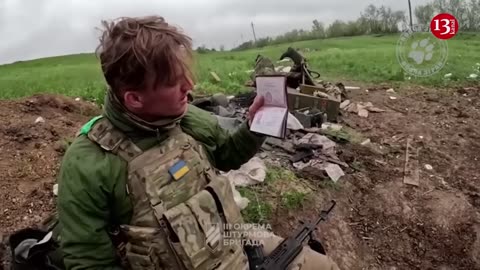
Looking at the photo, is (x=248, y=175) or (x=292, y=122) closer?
(x=292, y=122)

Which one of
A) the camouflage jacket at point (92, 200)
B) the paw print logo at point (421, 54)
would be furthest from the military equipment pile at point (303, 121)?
the paw print logo at point (421, 54)

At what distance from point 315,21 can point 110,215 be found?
2924 centimetres

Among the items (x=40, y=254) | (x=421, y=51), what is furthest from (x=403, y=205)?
(x=421, y=51)

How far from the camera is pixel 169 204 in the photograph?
1808 millimetres

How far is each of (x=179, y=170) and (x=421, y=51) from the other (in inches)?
420

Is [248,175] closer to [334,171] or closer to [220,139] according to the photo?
[334,171]

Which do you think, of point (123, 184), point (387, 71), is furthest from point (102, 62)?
point (387, 71)

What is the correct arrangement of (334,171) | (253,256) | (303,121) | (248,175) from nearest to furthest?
(253,256)
(248,175)
(334,171)
(303,121)

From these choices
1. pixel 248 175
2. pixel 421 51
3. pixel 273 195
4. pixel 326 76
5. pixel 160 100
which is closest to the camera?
pixel 160 100

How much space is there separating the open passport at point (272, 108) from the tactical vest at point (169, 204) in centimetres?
28

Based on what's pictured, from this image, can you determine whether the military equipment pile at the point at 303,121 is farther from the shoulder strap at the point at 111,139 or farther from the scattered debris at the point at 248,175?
the shoulder strap at the point at 111,139

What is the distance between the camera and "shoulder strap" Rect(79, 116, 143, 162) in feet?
5.65

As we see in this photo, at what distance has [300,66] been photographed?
6.50 m

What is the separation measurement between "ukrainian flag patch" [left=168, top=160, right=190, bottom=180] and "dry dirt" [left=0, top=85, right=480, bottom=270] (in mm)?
1898
